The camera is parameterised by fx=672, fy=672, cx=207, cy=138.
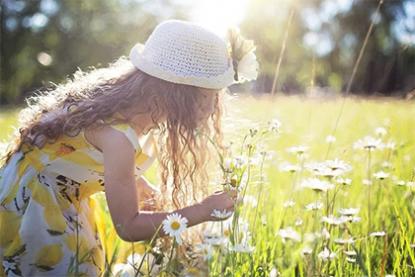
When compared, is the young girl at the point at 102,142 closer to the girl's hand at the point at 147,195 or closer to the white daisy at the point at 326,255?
the girl's hand at the point at 147,195

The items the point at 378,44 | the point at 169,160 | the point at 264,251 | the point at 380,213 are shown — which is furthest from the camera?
the point at 378,44

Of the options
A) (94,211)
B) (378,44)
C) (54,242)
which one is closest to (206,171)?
(94,211)

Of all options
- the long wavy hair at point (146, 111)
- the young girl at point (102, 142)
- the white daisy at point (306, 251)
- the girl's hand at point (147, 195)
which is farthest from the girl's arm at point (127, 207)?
the girl's hand at point (147, 195)

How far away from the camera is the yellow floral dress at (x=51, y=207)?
2.01m

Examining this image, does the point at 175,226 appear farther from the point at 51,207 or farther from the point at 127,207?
the point at 51,207

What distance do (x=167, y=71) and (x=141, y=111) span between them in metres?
0.16

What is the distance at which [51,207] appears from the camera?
81.7 inches

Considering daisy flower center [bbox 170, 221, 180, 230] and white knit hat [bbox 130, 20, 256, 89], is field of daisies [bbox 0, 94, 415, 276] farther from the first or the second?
white knit hat [bbox 130, 20, 256, 89]

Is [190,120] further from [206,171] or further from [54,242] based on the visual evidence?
[54,242]

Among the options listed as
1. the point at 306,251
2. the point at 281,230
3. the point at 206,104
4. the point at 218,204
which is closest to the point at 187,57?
the point at 206,104

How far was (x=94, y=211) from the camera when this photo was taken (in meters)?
2.36

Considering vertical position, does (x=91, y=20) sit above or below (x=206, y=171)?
above

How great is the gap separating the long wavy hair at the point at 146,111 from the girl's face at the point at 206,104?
1cm

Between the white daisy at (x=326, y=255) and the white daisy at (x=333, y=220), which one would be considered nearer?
the white daisy at (x=326, y=255)
